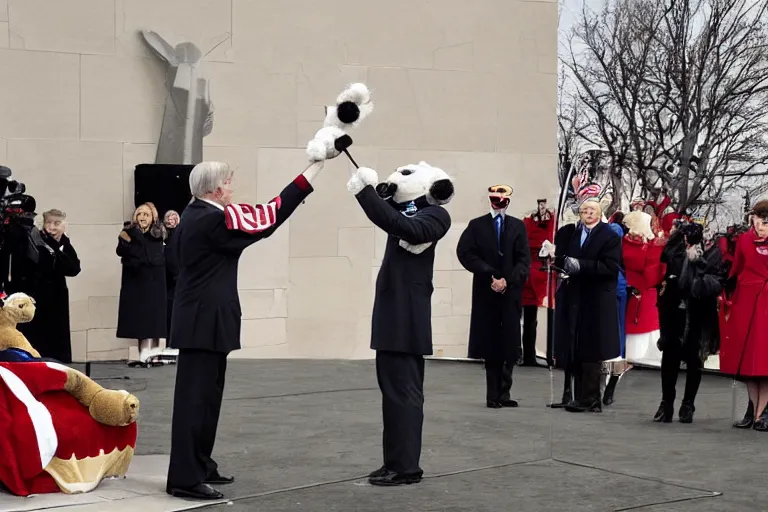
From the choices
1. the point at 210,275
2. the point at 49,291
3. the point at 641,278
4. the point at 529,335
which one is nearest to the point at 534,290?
the point at 529,335

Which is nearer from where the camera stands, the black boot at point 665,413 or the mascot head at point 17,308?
the mascot head at point 17,308

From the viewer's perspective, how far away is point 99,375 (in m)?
11.2

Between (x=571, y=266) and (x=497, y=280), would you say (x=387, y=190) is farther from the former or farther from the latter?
Answer: (x=497, y=280)

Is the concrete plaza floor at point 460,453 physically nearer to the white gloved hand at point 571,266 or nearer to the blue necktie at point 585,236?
the white gloved hand at point 571,266

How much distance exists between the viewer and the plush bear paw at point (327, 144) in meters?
6.16

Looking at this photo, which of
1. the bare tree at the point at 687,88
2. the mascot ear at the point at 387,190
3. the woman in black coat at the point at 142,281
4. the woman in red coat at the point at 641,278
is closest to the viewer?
the mascot ear at the point at 387,190

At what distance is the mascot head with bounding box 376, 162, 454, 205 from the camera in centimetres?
683

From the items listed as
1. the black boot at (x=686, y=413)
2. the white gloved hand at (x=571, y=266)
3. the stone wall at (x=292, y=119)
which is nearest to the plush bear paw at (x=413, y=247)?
the white gloved hand at (x=571, y=266)

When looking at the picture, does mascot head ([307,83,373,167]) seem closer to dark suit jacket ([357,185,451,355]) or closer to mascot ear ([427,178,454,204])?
dark suit jacket ([357,185,451,355])

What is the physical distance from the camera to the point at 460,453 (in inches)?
298

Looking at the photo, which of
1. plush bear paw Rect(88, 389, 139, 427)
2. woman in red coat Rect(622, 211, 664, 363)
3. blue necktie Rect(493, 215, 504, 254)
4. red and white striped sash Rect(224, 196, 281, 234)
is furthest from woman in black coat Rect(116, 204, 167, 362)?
red and white striped sash Rect(224, 196, 281, 234)

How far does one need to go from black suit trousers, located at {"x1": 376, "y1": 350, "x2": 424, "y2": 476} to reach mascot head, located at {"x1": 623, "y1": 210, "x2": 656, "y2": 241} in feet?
13.6

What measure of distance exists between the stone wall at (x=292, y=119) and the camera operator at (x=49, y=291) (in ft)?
5.26

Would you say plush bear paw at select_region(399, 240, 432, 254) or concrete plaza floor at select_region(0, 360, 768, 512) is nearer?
concrete plaza floor at select_region(0, 360, 768, 512)
